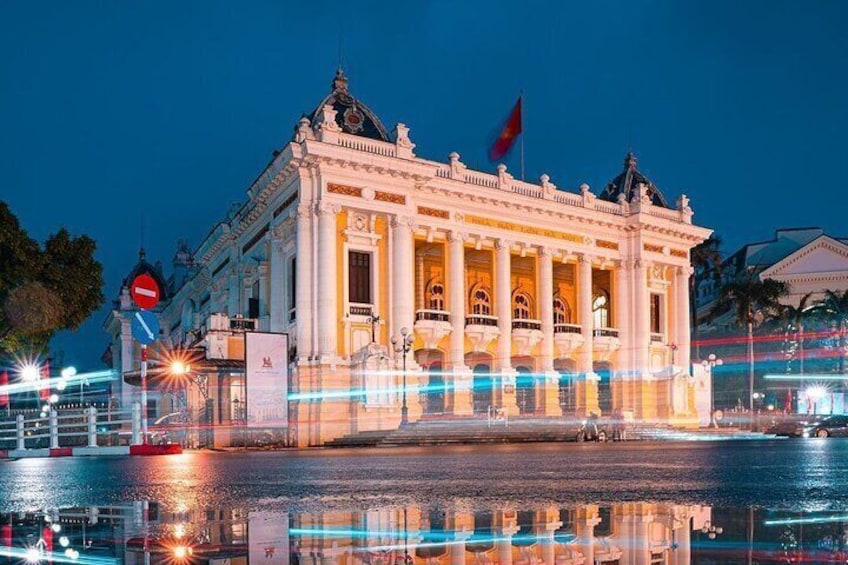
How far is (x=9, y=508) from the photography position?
701 centimetres

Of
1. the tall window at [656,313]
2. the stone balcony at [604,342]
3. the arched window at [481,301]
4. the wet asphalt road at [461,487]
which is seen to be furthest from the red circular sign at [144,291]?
the tall window at [656,313]

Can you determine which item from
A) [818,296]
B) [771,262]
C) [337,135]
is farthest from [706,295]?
[337,135]

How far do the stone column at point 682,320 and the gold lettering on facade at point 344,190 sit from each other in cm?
2189

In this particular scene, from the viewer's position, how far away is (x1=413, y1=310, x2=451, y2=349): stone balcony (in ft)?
132

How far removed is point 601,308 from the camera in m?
50.0

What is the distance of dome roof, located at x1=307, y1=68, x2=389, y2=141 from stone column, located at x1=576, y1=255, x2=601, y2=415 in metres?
13.2

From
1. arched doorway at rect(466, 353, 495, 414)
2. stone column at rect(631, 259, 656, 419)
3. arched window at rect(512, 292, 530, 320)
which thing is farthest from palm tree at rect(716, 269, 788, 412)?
arched doorway at rect(466, 353, 495, 414)

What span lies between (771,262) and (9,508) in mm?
75899

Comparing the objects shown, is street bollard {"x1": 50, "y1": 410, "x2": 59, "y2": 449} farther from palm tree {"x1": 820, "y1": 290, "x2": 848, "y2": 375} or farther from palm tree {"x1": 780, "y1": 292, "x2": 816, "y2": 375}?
palm tree {"x1": 820, "y1": 290, "x2": 848, "y2": 375}

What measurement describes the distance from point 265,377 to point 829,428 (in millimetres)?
20858

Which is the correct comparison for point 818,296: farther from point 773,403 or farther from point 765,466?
point 765,466

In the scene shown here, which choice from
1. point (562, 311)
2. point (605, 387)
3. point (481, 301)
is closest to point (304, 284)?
Result: point (481, 301)

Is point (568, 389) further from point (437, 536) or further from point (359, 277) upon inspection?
point (437, 536)

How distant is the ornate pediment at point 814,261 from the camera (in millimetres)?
69875
